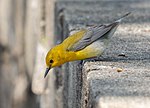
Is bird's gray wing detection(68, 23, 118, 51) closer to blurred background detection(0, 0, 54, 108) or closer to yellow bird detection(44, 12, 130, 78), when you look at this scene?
yellow bird detection(44, 12, 130, 78)

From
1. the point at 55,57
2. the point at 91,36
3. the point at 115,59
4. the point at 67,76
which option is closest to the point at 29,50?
the point at 67,76

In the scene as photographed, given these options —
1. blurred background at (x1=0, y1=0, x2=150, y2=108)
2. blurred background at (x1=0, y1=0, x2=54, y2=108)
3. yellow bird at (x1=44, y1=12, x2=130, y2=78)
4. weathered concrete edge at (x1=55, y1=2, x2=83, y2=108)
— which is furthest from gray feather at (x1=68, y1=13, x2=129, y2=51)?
blurred background at (x1=0, y1=0, x2=54, y2=108)

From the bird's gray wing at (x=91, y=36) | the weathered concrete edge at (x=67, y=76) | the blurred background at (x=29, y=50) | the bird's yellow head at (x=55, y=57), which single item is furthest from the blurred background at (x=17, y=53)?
the bird's gray wing at (x=91, y=36)

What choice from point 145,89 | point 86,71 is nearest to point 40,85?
point 86,71

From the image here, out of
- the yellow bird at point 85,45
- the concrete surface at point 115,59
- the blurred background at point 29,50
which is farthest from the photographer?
the blurred background at point 29,50

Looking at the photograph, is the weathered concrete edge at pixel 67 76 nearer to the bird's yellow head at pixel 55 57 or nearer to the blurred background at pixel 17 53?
the bird's yellow head at pixel 55 57

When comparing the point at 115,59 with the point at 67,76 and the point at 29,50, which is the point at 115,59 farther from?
the point at 29,50

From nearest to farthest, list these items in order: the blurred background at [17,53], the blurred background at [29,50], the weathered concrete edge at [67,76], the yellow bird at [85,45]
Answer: the weathered concrete edge at [67,76], the yellow bird at [85,45], the blurred background at [29,50], the blurred background at [17,53]
